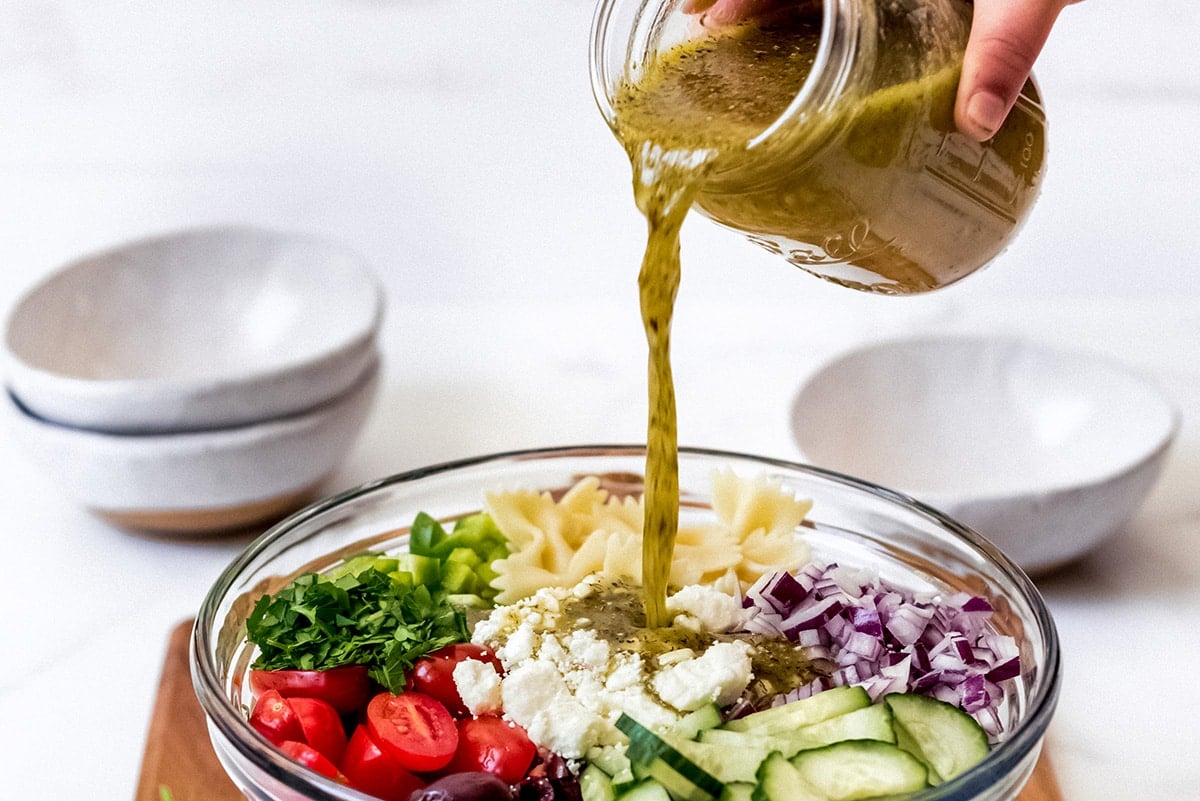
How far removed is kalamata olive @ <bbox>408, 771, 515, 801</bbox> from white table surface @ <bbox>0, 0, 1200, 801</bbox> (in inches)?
62.4

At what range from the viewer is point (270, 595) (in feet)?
6.07

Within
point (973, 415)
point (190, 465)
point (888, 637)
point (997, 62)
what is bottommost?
point (190, 465)

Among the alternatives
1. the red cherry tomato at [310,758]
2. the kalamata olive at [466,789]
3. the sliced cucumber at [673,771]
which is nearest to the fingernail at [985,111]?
the sliced cucumber at [673,771]

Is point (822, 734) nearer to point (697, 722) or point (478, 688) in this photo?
point (697, 722)

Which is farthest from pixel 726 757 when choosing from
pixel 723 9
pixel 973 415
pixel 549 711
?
pixel 973 415

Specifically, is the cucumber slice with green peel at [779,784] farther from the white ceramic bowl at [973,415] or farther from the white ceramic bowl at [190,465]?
the white ceramic bowl at [190,465]

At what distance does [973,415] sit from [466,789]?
191 centimetres

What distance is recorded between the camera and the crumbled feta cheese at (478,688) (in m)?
1.64

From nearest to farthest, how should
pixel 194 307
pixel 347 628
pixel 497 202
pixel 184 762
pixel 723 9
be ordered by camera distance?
1. pixel 347 628
2. pixel 723 9
3. pixel 184 762
4. pixel 194 307
5. pixel 497 202

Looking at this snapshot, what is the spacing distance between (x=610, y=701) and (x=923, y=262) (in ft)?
2.27

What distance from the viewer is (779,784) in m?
1.39

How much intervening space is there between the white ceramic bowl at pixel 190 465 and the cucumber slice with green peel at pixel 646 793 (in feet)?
4.71

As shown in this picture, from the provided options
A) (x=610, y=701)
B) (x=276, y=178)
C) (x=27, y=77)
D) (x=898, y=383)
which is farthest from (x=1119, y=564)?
(x=27, y=77)

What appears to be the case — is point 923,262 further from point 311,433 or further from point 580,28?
point 580,28
